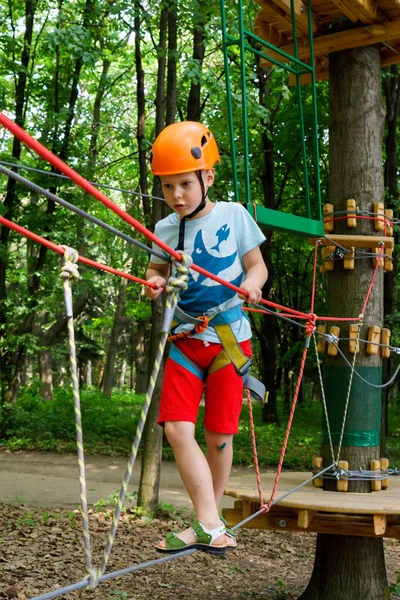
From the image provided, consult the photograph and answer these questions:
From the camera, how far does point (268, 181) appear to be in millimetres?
13742

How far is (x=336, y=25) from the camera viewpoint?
4.54 metres

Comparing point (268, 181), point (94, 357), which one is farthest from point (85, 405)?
point (94, 357)

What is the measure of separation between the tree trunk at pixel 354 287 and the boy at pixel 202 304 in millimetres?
1750

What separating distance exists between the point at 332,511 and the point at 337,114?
2.52 m

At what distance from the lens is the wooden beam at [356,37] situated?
14.2 feet

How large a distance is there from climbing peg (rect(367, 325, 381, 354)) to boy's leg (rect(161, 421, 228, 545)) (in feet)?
6.73

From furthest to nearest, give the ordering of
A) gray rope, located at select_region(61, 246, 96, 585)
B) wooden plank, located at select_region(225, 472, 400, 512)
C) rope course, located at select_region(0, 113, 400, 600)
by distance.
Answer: wooden plank, located at select_region(225, 472, 400, 512) < gray rope, located at select_region(61, 246, 96, 585) < rope course, located at select_region(0, 113, 400, 600)

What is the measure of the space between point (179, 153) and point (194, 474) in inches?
43.6

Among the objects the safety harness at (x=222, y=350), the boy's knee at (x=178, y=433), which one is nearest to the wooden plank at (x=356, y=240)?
the safety harness at (x=222, y=350)

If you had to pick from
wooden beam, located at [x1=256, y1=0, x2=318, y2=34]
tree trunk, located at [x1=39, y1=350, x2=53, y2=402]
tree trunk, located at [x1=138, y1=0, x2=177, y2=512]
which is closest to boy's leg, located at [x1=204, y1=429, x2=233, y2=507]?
wooden beam, located at [x1=256, y1=0, x2=318, y2=34]

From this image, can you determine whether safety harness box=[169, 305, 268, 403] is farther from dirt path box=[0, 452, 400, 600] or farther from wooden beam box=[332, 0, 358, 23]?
wooden beam box=[332, 0, 358, 23]

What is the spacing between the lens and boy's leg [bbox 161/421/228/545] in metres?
2.46

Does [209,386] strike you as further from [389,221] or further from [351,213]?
[389,221]

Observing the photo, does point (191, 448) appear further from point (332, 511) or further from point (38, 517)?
point (38, 517)
